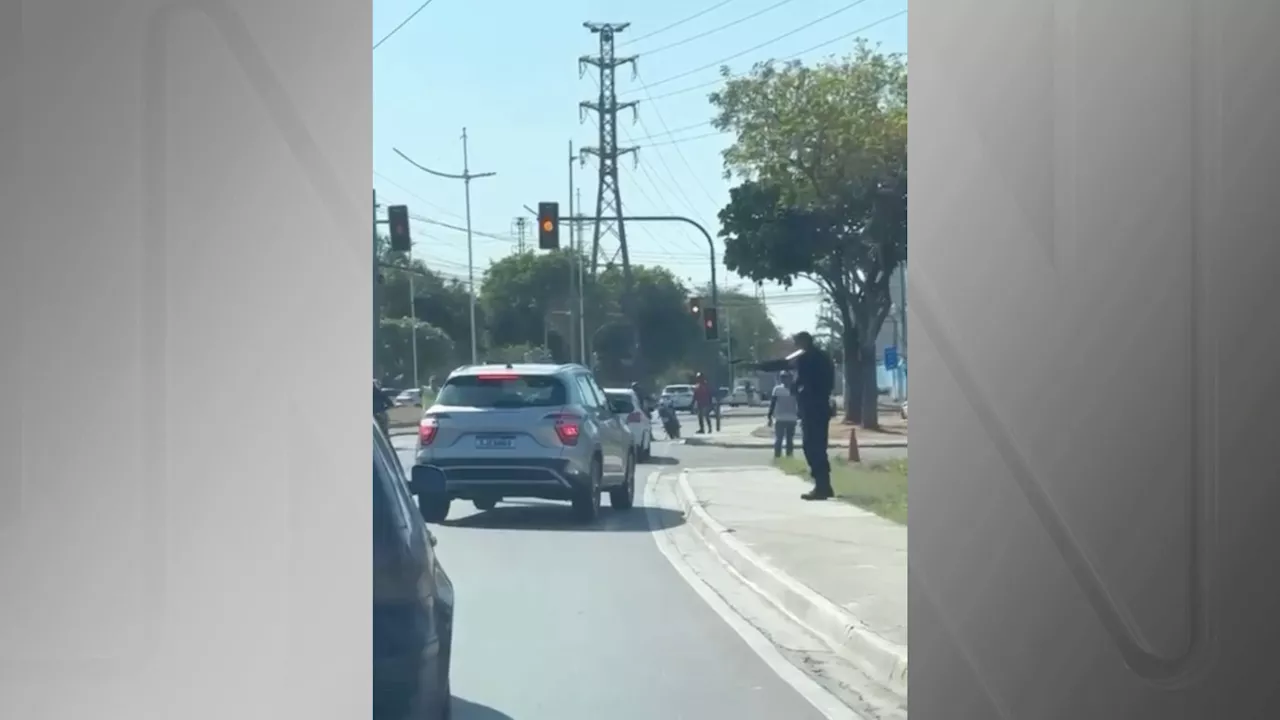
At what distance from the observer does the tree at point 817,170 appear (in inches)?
333

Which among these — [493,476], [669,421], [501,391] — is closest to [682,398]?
[669,421]

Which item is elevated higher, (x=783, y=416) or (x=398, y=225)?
(x=398, y=225)

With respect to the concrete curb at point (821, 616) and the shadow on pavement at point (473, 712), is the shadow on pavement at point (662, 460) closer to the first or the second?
the concrete curb at point (821, 616)

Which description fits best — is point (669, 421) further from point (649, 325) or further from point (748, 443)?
point (649, 325)

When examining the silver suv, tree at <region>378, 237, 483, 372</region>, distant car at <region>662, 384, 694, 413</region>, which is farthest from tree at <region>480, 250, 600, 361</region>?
distant car at <region>662, 384, 694, 413</region>

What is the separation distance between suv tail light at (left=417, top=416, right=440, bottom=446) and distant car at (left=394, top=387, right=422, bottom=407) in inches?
28.5

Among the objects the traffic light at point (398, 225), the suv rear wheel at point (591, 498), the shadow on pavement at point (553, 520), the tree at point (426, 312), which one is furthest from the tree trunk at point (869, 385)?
the traffic light at point (398, 225)

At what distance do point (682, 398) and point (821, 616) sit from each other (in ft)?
35.8

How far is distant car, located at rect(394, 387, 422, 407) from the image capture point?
23.0 ft

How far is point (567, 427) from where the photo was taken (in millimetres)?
9047
